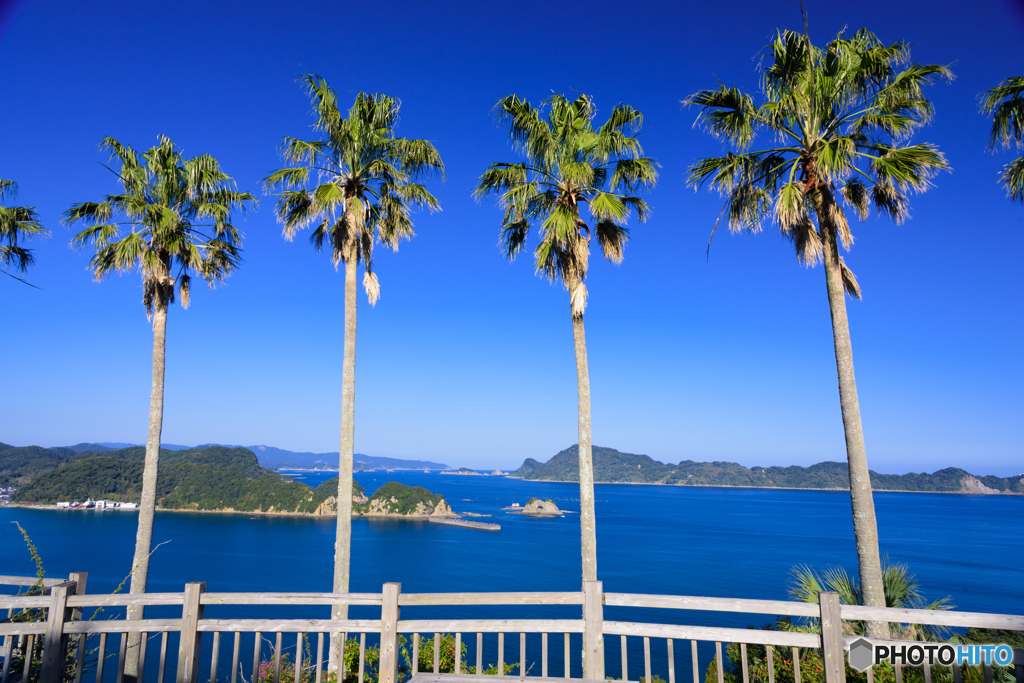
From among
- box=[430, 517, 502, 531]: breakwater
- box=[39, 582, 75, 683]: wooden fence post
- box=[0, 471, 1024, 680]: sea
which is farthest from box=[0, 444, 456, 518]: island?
A: box=[39, 582, 75, 683]: wooden fence post

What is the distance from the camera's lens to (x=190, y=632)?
15.9ft

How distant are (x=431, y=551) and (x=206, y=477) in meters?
78.8

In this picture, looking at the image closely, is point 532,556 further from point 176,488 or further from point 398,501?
point 176,488

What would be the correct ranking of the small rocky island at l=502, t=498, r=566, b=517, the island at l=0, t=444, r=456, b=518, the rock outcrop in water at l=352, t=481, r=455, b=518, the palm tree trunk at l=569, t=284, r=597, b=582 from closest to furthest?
1. the palm tree trunk at l=569, t=284, r=597, b=582
2. the island at l=0, t=444, r=456, b=518
3. the rock outcrop in water at l=352, t=481, r=455, b=518
4. the small rocky island at l=502, t=498, r=566, b=517

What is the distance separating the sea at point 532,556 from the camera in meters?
49.5

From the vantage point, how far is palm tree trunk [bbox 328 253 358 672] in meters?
9.91

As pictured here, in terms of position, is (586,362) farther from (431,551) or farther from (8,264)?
(431,551)


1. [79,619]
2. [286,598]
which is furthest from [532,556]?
[286,598]

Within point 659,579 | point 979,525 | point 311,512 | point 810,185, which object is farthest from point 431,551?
point 979,525

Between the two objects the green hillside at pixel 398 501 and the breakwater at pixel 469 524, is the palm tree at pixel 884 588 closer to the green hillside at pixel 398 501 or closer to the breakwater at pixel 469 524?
the breakwater at pixel 469 524

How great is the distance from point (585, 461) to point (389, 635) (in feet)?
17.4

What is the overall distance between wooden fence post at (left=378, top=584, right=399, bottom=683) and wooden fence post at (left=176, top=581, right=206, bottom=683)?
1583 mm

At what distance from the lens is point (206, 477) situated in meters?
129

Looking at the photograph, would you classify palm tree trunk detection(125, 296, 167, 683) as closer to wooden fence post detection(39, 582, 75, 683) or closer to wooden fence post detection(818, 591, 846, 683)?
wooden fence post detection(39, 582, 75, 683)
